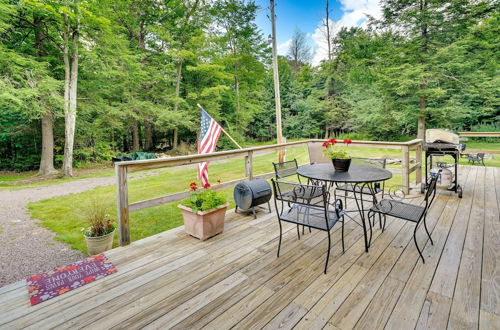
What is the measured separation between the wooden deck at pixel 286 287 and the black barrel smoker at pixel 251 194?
0.52 m

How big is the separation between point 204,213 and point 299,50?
24538 millimetres

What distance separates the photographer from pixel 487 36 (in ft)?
36.4

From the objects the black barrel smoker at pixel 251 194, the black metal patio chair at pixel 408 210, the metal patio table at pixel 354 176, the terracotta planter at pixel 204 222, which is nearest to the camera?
the black metal patio chair at pixel 408 210

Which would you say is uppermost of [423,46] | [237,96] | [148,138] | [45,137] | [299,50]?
[299,50]

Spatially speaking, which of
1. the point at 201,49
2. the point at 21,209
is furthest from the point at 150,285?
the point at 201,49

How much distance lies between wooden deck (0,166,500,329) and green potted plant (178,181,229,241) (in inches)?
4.6

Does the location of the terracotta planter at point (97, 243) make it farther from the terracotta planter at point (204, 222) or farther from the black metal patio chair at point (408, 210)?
the black metal patio chair at point (408, 210)

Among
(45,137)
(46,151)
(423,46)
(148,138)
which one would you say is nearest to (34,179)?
(46,151)

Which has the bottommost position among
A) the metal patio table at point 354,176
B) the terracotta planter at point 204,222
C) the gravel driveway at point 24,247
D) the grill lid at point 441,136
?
the gravel driveway at point 24,247

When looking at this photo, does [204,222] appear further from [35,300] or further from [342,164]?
[342,164]

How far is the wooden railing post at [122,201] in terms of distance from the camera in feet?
7.79

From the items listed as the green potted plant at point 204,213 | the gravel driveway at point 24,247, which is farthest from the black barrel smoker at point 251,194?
the gravel driveway at point 24,247

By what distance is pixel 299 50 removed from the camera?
77.4 feet

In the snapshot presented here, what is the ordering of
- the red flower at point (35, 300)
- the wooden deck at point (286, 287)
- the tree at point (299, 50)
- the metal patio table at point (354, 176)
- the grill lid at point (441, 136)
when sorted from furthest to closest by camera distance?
the tree at point (299, 50)
the grill lid at point (441, 136)
the metal patio table at point (354, 176)
the red flower at point (35, 300)
the wooden deck at point (286, 287)
